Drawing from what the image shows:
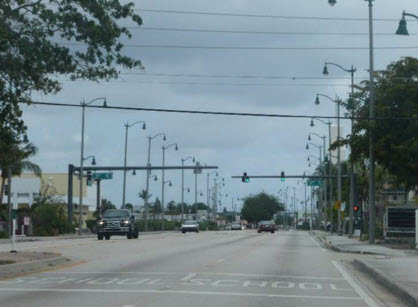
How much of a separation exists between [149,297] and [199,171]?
6691 cm

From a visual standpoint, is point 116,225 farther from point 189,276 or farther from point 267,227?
point 267,227

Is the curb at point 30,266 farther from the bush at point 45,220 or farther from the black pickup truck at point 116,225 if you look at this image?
the bush at point 45,220

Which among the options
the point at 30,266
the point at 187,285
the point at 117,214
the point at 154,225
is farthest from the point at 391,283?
the point at 154,225

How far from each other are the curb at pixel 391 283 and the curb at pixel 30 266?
31.5 feet

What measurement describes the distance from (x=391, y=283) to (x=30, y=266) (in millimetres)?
10622

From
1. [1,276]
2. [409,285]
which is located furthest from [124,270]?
[409,285]

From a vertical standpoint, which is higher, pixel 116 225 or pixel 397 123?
pixel 397 123

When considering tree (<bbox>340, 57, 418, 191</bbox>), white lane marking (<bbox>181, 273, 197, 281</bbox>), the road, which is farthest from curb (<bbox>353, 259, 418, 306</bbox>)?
tree (<bbox>340, 57, 418, 191</bbox>)

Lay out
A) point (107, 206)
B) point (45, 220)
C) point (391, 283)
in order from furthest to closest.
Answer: point (107, 206)
point (45, 220)
point (391, 283)

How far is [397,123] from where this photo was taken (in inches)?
1702

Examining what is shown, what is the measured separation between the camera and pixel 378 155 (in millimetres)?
43594

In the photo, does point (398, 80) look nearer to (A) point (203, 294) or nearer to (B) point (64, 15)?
(B) point (64, 15)

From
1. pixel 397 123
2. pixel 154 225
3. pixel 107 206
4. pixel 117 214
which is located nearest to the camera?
pixel 397 123

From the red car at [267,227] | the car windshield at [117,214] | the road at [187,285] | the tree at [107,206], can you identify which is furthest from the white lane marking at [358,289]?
the tree at [107,206]
